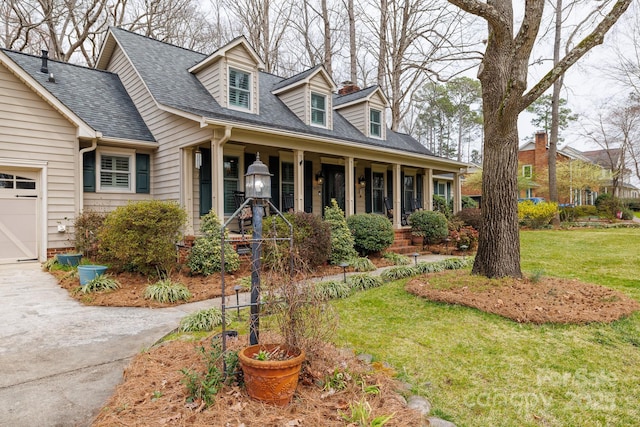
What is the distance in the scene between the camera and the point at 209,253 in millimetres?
7398

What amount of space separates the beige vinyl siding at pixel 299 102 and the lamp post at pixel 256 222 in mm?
9251

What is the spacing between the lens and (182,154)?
30.8 ft

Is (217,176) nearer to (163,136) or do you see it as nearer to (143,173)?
(163,136)

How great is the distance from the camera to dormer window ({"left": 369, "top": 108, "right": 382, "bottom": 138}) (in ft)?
47.8

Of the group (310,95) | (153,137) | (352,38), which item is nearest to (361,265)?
(310,95)

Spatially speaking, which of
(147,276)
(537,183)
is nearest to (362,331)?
(147,276)

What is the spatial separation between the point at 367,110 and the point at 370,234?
643cm

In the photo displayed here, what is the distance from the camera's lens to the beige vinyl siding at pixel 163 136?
29.7ft

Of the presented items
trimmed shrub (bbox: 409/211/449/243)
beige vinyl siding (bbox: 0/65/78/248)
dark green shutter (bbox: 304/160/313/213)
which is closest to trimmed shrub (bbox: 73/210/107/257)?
beige vinyl siding (bbox: 0/65/78/248)

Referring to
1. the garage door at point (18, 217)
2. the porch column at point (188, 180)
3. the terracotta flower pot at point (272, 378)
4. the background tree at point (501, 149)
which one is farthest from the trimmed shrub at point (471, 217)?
the garage door at point (18, 217)

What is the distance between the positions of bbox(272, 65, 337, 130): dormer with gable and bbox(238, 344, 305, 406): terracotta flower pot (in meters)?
10.2

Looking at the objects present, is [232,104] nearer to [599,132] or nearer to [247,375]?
[247,375]

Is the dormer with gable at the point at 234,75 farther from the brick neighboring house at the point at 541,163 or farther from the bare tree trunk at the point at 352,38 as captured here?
the brick neighboring house at the point at 541,163

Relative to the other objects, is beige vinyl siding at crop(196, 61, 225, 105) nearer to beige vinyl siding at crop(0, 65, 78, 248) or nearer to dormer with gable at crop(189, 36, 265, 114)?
dormer with gable at crop(189, 36, 265, 114)
